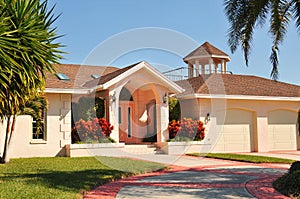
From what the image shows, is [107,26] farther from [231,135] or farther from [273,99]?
[273,99]

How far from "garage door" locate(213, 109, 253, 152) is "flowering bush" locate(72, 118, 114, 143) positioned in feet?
23.8

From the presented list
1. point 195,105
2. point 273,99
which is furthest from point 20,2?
point 273,99

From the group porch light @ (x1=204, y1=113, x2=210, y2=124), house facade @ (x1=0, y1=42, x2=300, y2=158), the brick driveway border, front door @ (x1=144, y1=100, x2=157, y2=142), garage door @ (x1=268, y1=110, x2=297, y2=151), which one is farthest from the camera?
garage door @ (x1=268, y1=110, x2=297, y2=151)

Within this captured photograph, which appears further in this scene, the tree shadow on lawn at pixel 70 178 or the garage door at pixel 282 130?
the garage door at pixel 282 130

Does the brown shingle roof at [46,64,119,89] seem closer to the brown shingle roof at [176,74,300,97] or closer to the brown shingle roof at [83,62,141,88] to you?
the brown shingle roof at [83,62,141,88]

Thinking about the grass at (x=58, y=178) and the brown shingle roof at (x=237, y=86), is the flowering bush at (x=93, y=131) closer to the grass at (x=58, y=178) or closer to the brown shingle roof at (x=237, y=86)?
the grass at (x=58, y=178)

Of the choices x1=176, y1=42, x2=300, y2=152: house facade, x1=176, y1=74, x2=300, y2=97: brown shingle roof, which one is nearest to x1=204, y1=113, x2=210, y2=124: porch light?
x1=176, y1=42, x2=300, y2=152: house facade

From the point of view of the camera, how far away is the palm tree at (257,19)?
448 inches

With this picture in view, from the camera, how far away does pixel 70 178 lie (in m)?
11.0

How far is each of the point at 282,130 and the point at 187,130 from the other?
7.71 m

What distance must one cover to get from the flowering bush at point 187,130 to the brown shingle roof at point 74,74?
20.0ft

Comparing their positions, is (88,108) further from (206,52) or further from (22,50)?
(206,52)

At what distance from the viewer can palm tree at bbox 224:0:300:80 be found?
37.4ft

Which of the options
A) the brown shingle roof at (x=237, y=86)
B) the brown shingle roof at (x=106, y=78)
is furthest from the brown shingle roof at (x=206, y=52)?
the brown shingle roof at (x=106, y=78)
